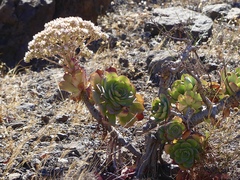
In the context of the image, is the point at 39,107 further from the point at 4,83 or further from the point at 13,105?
the point at 4,83

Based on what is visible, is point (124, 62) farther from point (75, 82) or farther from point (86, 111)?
point (75, 82)

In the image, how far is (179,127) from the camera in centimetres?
278

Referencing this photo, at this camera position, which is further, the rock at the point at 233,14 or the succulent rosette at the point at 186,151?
the rock at the point at 233,14

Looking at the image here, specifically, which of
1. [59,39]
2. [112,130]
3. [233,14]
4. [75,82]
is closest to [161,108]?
[112,130]

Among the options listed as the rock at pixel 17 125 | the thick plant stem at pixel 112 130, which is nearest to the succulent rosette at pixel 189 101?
the thick plant stem at pixel 112 130

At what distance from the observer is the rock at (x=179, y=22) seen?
546 cm

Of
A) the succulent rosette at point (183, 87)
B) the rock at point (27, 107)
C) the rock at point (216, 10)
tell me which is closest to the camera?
the succulent rosette at point (183, 87)

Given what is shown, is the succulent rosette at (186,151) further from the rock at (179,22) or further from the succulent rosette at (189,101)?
the rock at (179,22)

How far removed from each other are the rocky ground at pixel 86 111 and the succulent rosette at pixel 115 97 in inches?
11.3

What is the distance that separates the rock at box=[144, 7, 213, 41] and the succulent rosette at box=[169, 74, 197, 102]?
94.6 inches

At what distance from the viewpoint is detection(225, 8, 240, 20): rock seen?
6094 mm

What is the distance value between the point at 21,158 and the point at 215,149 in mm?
1138

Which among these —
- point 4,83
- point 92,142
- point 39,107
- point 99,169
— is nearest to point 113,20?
point 4,83

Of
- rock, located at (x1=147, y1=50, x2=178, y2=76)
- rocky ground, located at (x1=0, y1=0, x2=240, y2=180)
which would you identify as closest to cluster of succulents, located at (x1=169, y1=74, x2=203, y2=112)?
rocky ground, located at (x1=0, y1=0, x2=240, y2=180)
